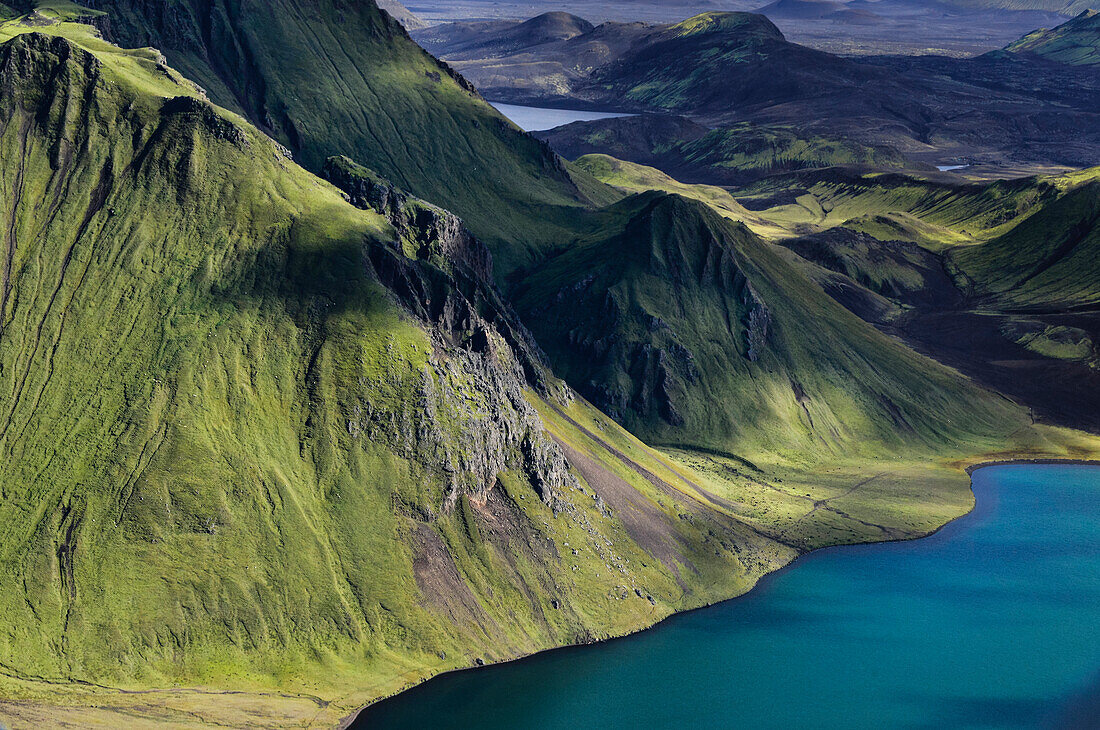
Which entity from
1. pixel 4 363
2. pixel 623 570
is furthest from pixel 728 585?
pixel 4 363

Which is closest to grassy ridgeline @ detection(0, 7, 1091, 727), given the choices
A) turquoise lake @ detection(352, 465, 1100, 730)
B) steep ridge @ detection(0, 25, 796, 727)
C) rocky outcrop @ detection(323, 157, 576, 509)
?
steep ridge @ detection(0, 25, 796, 727)

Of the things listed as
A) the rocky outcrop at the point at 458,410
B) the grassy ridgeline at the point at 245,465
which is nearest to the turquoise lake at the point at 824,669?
the grassy ridgeline at the point at 245,465

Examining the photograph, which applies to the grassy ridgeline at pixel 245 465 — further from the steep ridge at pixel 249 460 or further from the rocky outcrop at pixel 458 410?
the rocky outcrop at pixel 458 410

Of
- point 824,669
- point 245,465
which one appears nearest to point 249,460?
point 245,465

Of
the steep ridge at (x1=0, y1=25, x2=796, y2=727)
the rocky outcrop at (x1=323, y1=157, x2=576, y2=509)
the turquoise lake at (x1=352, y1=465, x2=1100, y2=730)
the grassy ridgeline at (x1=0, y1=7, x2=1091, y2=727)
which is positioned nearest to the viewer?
the grassy ridgeline at (x1=0, y1=7, x2=1091, y2=727)

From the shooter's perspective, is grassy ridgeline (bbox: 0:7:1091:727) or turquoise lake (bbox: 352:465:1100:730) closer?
grassy ridgeline (bbox: 0:7:1091:727)

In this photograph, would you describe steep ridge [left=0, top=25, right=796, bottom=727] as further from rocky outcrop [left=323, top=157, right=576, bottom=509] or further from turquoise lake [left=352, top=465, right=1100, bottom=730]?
turquoise lake [left=352, top=465, right=1100, bottom=730]
